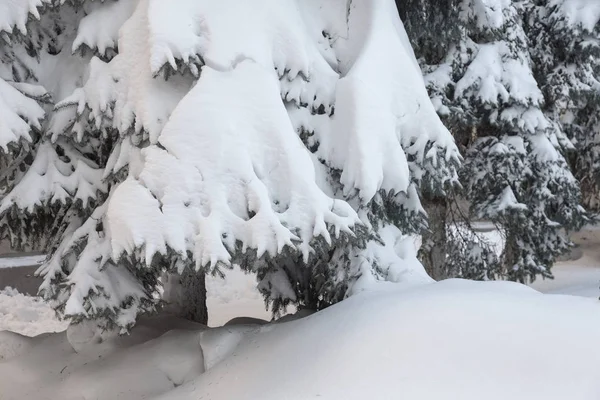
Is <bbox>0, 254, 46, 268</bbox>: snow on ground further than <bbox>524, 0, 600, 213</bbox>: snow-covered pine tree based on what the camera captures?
Yes

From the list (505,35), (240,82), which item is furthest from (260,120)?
(505,35)

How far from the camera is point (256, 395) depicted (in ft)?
9.04

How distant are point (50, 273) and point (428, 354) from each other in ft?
7.59

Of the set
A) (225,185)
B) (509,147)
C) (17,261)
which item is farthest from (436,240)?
(17,261)

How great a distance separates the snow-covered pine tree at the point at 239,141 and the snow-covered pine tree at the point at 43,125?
42 mm

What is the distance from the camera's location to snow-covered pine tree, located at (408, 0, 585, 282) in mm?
7336

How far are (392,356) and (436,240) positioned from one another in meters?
5.16

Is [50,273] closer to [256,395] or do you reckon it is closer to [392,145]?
[256,395]

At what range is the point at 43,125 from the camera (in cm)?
357

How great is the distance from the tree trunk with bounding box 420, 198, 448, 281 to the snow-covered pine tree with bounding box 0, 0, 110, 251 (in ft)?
15.1

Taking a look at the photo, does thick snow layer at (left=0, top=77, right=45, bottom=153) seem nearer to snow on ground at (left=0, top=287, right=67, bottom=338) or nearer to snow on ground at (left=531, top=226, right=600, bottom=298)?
snow on ground at (left=0, top=287, right=67, bottom=338)

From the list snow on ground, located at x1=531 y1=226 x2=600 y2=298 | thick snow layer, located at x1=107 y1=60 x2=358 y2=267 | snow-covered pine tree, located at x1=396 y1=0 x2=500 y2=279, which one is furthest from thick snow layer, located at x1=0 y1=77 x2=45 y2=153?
snow on ground, located at x1=531 y1=226 x2=600 y2=298

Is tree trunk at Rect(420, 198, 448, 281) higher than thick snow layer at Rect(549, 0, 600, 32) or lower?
lower

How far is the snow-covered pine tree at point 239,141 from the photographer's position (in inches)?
115
